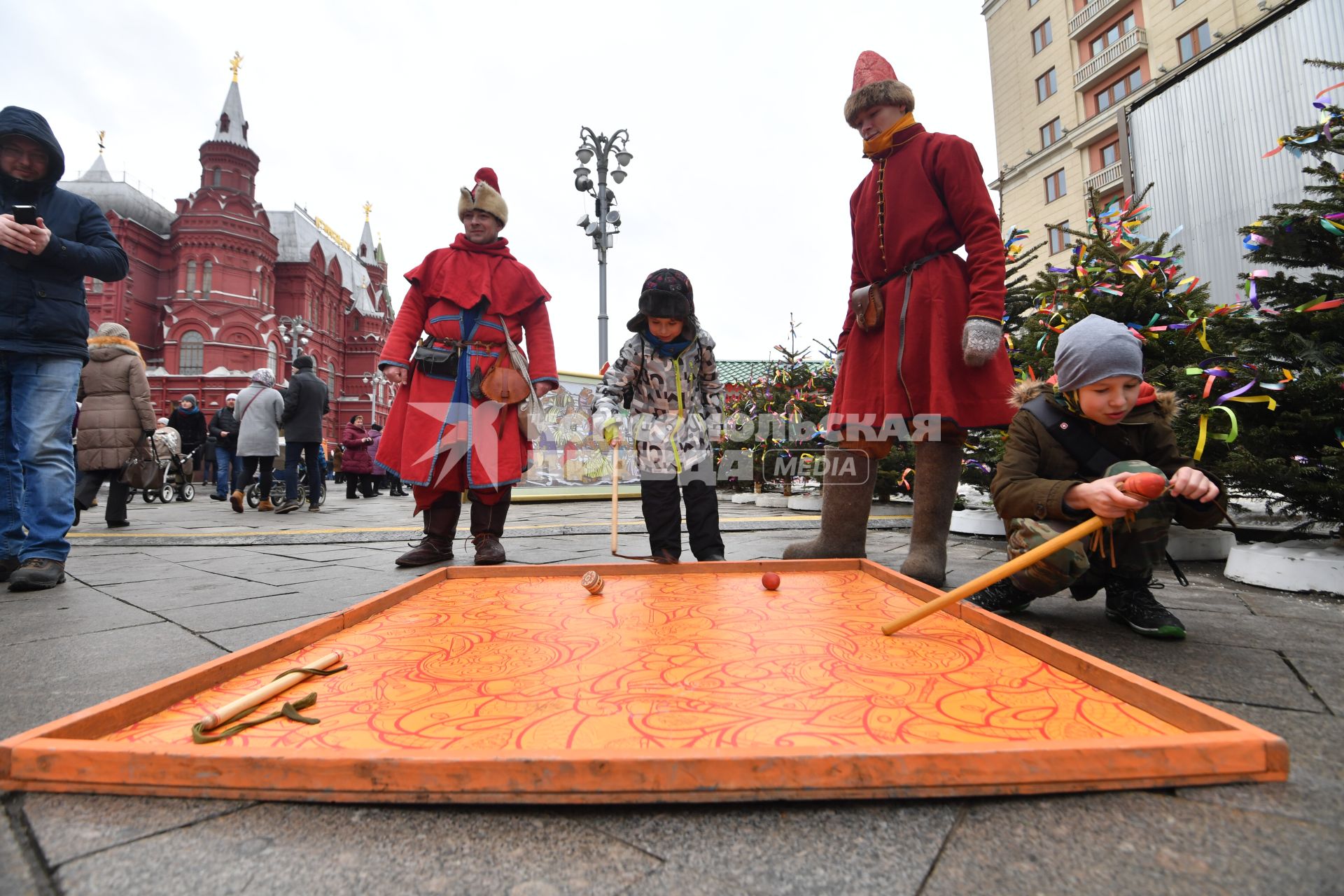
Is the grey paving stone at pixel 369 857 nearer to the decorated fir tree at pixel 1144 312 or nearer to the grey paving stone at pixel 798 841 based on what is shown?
the grey paving stone at pixel 798 841

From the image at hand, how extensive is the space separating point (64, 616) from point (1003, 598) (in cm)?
303

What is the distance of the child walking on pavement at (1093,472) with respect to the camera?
163 centimetres

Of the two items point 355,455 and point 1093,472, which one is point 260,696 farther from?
point 355,455

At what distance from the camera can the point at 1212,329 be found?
2.78 metres

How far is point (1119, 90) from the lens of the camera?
1844cm

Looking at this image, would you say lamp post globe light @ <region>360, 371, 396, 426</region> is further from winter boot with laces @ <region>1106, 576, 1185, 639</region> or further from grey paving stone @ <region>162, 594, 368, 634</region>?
winter boot with laces @ <region>1106, 576, 1185, 639</region>

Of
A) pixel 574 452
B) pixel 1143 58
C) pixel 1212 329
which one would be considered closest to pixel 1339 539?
pixel 1212 329

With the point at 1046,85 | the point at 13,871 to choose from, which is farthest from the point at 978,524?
the point at 1046,85

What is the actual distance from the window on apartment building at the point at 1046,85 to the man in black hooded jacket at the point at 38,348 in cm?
2537

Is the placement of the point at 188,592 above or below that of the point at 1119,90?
below

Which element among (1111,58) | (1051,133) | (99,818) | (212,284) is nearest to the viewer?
(99,818)

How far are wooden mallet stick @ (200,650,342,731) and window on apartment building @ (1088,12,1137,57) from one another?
24.8 m

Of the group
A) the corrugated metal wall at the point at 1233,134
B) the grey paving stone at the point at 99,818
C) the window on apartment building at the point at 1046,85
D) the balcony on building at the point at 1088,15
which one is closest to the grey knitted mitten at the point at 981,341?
the grey paving stone at the point at 99,818

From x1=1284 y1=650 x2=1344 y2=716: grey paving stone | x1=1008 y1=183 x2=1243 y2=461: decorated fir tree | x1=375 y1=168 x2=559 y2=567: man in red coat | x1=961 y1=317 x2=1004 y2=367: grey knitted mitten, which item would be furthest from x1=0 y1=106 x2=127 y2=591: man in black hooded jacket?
x1=1008 y1=183 x2=1243 y2=461: decorated fir tree
